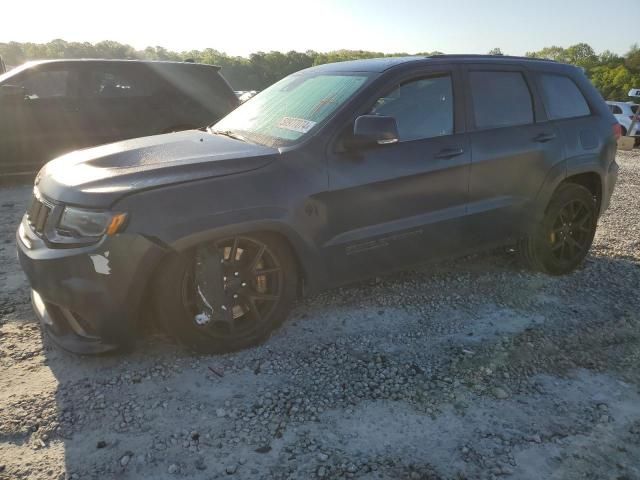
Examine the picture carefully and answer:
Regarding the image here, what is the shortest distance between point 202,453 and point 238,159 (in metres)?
1.60

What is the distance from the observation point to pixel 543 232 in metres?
4.20

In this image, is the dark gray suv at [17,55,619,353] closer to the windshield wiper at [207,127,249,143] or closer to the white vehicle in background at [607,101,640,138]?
the windshield wiper at [207,127,249,143]

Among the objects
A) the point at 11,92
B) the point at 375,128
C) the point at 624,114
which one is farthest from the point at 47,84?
the point at 624,114

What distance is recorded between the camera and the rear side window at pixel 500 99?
12.3 feet

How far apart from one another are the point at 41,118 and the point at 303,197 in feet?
18.9

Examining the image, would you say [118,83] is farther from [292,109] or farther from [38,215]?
[38,215]

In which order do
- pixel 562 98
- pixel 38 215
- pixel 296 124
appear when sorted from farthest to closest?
pixel 562 98, pixel 296 124, pixel 38 215

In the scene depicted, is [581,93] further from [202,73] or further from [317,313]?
→ [202,73]

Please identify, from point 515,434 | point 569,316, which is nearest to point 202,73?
point 569,316

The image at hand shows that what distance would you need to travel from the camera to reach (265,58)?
207ft

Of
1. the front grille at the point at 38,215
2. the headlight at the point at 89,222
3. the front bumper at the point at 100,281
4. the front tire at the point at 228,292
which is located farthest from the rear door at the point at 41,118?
the front tire at the point at 228,292

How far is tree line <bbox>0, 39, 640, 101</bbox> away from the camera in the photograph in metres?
42.0

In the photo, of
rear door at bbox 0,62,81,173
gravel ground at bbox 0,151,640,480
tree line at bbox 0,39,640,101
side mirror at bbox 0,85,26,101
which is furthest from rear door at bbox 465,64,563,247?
tree line at bbox 0,39,640,101

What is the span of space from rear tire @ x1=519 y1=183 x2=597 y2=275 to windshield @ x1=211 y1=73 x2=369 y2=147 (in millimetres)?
2026
